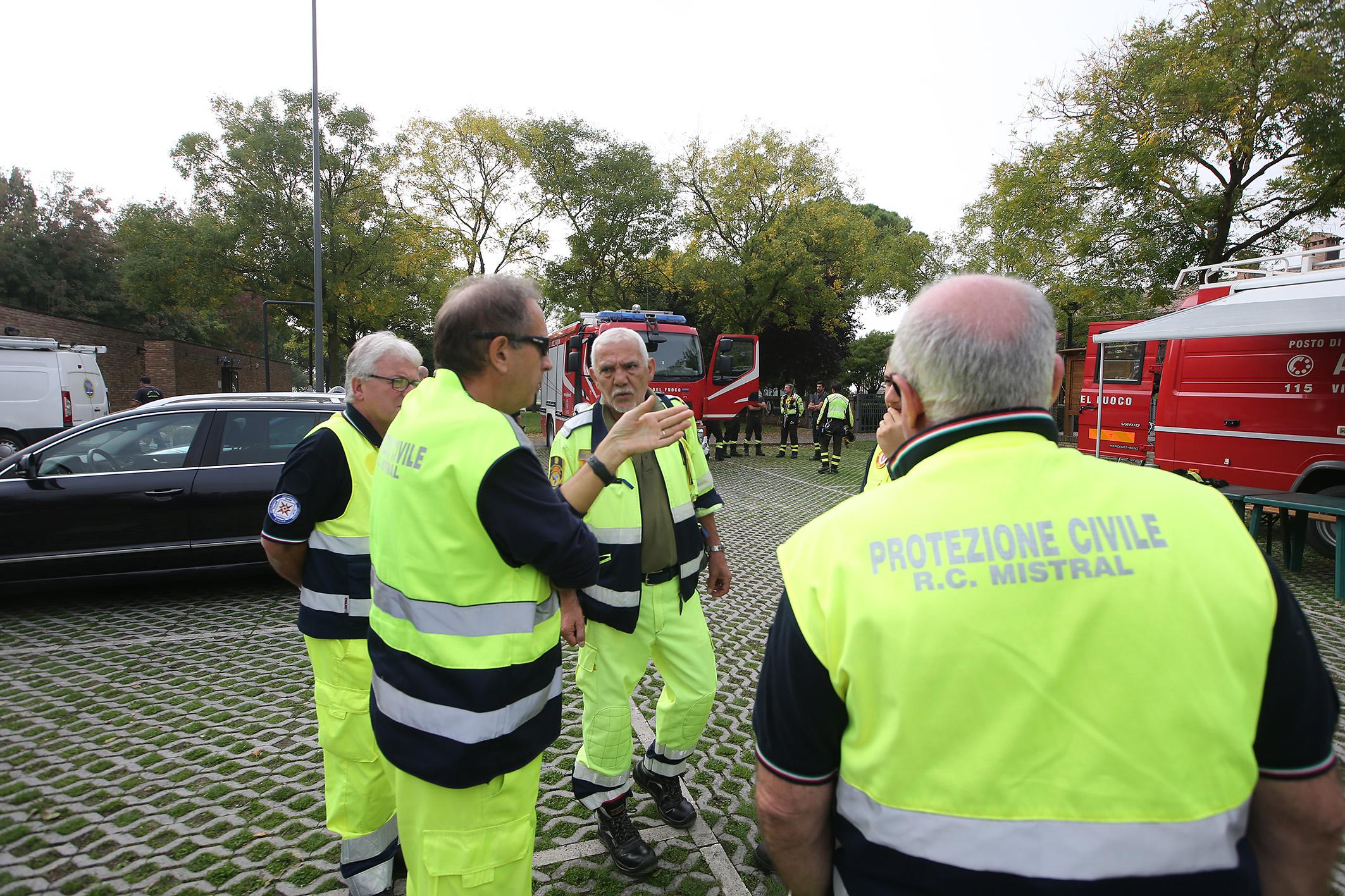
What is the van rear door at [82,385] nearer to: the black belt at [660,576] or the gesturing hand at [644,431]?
the black belt at [660,576]

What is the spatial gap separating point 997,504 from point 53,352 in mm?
18663

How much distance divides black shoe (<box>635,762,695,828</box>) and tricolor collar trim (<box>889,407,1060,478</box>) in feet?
7.74

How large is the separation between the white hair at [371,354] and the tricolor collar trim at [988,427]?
211 cm

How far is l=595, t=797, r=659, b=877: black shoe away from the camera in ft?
8.77

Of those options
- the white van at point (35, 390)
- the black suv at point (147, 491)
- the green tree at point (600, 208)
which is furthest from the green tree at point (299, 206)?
the black suv at point (147, 491)

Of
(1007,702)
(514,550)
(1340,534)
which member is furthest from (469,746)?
(1340,534)

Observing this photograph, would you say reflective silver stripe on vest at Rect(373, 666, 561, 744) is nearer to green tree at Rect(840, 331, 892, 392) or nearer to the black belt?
the black belt

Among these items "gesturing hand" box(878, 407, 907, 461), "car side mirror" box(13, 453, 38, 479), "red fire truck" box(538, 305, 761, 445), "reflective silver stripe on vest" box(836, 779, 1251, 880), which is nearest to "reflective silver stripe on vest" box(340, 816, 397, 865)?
"reflective silver stripe on vest" box(836, 779, 1251, 880)

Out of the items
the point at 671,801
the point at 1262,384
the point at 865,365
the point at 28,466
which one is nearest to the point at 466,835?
the point at 671,801

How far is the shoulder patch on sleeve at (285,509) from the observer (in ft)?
8.07

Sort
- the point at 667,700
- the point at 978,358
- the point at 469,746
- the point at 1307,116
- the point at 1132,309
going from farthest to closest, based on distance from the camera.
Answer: the point at 1132,309 → the point at 1307,116 → the point at 667,700 → the point at 469,746 → the point at 978,358

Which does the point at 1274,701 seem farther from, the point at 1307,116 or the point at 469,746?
the point at 1307,116

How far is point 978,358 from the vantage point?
3.82ft

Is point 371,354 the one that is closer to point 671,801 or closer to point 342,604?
point 342,604
